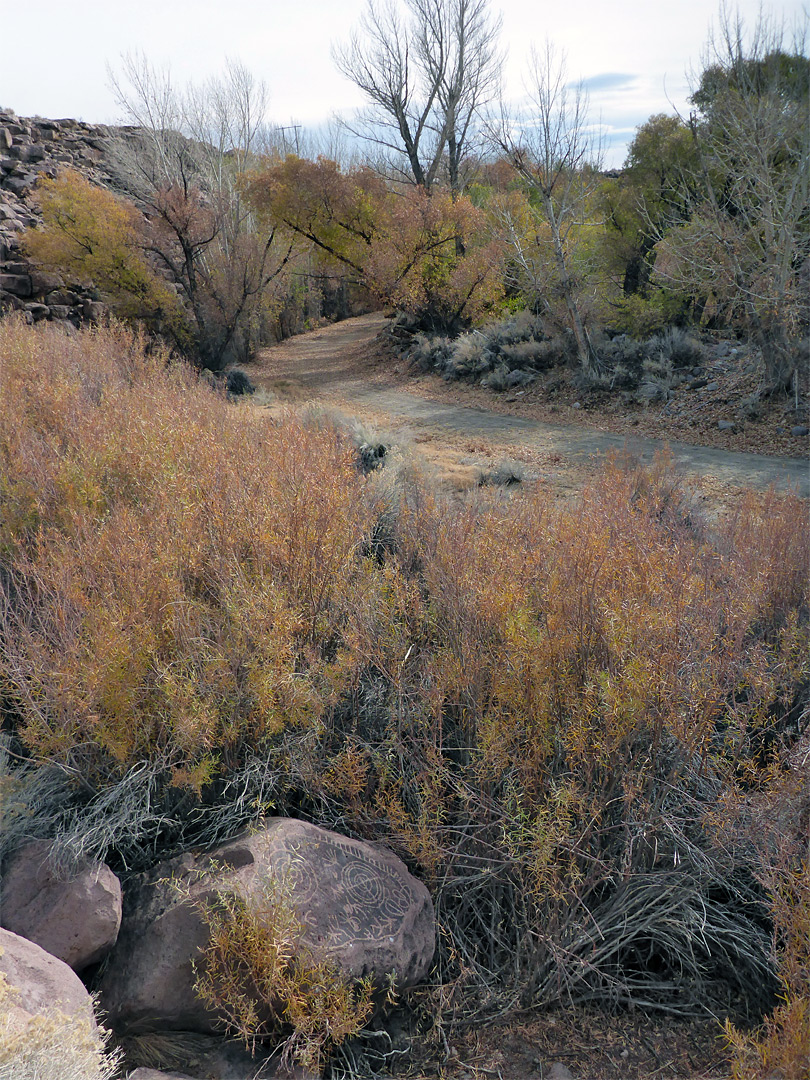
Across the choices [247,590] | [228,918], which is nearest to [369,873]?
[228,918]

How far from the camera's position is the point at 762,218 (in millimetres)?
9367

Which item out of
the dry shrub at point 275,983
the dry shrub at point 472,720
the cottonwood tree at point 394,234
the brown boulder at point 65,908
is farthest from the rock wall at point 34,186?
the dry shrub at point 275,983

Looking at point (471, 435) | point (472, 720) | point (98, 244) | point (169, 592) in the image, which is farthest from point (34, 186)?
point (472, 720)

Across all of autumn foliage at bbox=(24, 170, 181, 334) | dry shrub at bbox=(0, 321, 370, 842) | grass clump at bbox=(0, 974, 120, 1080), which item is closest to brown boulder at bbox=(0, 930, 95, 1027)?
grass clump at bbox=(0, 974, 120, 1080)

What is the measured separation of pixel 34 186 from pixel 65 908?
26.2 m

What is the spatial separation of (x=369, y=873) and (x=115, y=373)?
7.17m

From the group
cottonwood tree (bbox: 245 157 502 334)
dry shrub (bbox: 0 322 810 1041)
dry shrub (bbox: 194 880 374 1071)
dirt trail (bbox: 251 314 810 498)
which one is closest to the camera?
dry shrub (bbox: 194 880 374 1071)

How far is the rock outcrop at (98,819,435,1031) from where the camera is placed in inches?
89.0

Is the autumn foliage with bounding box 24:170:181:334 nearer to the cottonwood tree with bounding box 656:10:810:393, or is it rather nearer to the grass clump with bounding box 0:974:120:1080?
the cottonwood tree with bounding box 656:10:810:393

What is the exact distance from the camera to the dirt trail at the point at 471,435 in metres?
8.27

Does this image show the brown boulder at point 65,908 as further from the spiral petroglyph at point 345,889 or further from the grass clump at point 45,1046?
Answer: the spiral petroglyph at point 345,889

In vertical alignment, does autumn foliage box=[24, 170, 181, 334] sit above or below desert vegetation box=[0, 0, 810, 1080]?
above

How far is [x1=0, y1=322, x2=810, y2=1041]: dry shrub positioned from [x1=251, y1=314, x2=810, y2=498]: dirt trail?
3388 mm

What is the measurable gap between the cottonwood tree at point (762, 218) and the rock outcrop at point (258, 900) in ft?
31.5
